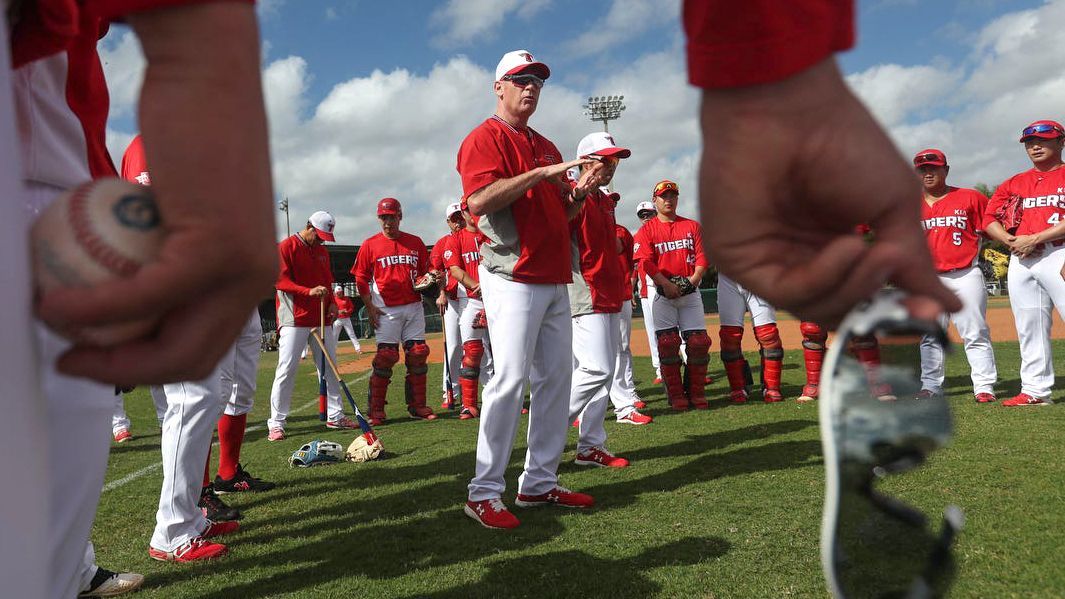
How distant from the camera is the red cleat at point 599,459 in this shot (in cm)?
500

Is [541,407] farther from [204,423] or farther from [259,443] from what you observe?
[259,443]

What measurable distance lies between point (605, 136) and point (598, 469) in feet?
7.46

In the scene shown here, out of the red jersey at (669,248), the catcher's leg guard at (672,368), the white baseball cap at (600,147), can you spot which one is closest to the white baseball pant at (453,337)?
the red jersey at (669,248)

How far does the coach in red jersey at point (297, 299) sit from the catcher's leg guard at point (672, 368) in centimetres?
370

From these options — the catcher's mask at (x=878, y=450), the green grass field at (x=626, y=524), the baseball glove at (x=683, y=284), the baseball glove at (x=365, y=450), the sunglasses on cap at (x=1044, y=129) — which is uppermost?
the sunglasses on cap at (x=1044, y=129)

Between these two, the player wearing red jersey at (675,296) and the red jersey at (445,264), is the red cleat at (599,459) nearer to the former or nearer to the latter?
the player wearing red jersey at (675,296)

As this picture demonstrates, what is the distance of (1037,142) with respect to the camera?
21.2ft

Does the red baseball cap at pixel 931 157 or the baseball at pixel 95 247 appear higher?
the red baseball cap at pixel 931 157

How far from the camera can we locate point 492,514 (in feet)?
12.2

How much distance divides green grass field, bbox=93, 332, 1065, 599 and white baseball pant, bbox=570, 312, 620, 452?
30 cm

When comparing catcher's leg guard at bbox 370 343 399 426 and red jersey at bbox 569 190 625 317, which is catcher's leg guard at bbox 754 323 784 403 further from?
catcher's leg guard at bbox 370 343 399 426

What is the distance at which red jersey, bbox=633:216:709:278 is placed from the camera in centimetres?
794

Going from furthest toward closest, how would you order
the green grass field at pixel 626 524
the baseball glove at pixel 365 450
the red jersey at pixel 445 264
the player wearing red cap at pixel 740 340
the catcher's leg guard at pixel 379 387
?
the red jersey at pixel 445 264
the catcher's leg guard at pixel 379 387
the player wearing red cap at pixel 740 340
the baseball glove at pixel 365 450
the green grass field at pixel 626 524

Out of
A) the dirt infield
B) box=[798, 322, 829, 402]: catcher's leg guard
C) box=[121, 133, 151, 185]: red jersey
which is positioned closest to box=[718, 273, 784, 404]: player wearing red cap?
box=[798, 322, 829, 402]: catcher's leg guard
